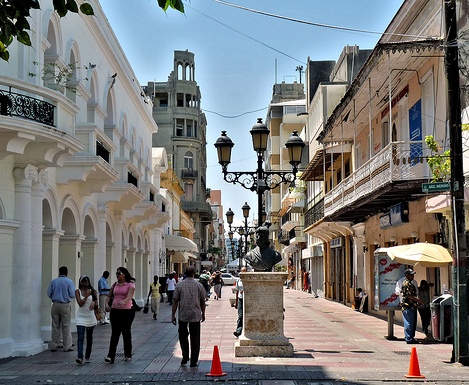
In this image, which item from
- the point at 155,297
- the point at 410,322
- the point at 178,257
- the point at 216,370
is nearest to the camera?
the point at 216,370

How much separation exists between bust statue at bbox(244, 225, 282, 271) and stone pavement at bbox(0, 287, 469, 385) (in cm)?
172

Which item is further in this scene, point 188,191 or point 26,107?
point 188,191

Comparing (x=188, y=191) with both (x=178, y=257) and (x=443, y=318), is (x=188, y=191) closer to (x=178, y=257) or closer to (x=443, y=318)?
(x=178, y=257)

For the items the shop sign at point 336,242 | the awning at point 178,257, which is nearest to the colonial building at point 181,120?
the awning at point 178,257

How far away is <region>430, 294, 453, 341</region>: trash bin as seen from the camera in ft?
45.5

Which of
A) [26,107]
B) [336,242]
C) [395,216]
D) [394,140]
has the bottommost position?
[336,242]

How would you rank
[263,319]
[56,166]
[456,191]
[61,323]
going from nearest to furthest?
[456,191] < [263,319] < [61,323] < [56,166]

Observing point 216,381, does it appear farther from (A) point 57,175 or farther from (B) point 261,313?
(A) point 57,175

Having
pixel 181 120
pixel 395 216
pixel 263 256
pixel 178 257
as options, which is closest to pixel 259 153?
pixel 263 256

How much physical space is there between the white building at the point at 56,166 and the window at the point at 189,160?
46568mm

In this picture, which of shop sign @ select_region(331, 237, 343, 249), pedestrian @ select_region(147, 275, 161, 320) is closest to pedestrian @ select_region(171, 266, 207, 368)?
pedestrian @ select_region(147, 275, 161, 320)

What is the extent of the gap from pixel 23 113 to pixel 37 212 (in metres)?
2.54

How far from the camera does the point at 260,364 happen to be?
1220 centimetres

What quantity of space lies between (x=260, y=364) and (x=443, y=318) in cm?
394
